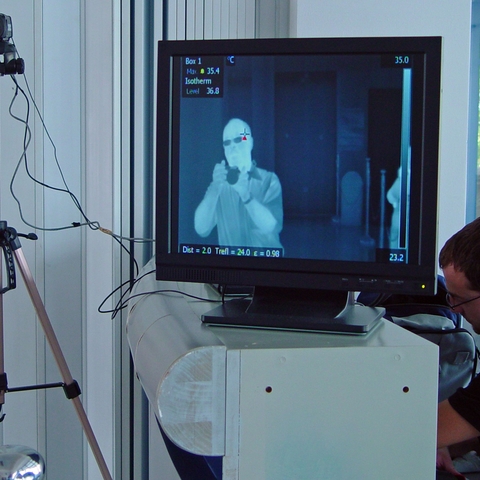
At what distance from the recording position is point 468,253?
1.24 meters

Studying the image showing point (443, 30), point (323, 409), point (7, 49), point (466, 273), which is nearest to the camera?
point (323, 409)

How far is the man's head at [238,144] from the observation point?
0.82 meters

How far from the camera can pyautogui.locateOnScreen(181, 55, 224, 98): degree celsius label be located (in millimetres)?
836

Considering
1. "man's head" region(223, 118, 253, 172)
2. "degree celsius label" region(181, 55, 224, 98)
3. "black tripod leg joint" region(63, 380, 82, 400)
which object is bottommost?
"black tripod leg joint" region(63, 380, 82, 400)

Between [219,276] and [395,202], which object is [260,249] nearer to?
[219,276]

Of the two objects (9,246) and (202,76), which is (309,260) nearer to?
(202,76)

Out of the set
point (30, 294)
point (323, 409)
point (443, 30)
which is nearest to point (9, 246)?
point (30, 294)

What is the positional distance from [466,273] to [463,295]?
0.18 feet

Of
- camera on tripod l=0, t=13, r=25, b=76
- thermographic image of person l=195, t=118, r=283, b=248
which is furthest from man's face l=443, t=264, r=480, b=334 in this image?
camera on tripod l=0, t=13, r=25, b=76

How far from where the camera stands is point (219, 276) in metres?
0.86

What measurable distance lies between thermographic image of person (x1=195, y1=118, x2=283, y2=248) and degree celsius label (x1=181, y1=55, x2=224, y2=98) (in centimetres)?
6

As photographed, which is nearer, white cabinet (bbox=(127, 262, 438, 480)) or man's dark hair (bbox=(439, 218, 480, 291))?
white cabinet (bbox=(127, 262, 438, 480))

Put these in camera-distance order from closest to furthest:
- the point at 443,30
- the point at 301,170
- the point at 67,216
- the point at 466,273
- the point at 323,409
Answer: the point at 323,409
the point at 301,170
the point at 466,273
the point at 67,216
the point at 443,30

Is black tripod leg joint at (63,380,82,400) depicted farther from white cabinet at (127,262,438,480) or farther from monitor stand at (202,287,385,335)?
white cabinet at (127,262,438,480)
